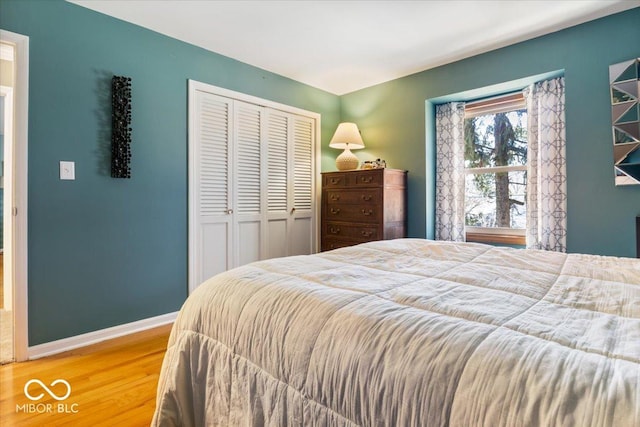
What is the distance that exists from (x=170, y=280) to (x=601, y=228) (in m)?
3.53

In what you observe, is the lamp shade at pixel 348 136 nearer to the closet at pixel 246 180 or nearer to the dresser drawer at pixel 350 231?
the closet at pixel 246 180

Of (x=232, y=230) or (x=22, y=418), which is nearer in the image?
(x=22, y=418)

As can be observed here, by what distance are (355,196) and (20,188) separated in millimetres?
2688

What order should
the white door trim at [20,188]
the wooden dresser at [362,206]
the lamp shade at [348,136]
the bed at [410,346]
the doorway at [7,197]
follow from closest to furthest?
1. the bed at [410,346]
2. the white door trim at [20,188]
3. the doorway at [7,197]
4. the wooden dresser at [362,206]
5. the lamp shade at [348,136]

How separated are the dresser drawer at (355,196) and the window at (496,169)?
105 cm

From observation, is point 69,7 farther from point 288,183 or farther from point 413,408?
point 413,408

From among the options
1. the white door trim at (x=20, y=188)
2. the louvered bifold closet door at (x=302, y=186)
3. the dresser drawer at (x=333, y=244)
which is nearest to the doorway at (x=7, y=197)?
the white door trim at (x=20, y=188)

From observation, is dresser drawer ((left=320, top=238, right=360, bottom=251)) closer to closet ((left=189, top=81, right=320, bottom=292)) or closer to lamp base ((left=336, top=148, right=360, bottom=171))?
closet ((left=189, top=81, right=320, bottom=292))

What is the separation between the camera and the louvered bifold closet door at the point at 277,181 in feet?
11.7

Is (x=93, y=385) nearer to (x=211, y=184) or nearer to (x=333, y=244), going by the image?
(x=211, y=184)

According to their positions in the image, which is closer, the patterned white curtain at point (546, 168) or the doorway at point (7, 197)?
the doorway at point (7, 197)

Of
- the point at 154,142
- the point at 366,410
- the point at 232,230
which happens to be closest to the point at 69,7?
the point at 154,142

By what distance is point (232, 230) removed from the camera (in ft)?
10.7

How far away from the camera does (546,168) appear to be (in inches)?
113
